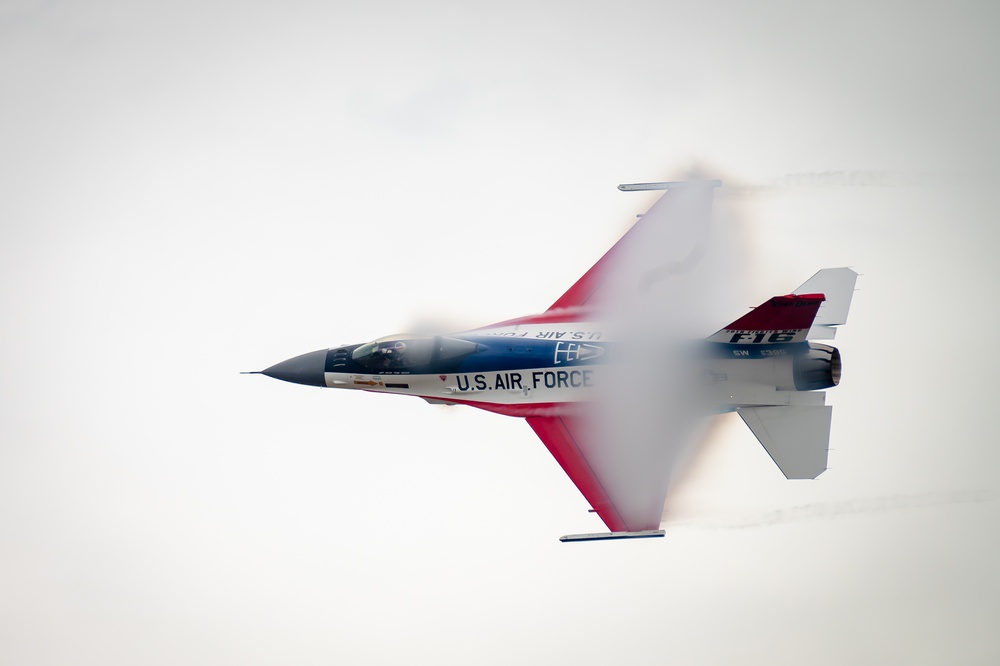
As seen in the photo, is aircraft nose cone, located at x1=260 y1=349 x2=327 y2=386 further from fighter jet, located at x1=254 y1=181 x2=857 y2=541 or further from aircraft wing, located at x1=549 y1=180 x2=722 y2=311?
aircraft wing, located at x1=549 y1=180 x2=722 y2=311

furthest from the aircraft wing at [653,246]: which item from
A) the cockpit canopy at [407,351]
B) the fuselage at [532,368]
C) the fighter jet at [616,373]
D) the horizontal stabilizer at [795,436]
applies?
the horizontal stabilizer at [795,436]

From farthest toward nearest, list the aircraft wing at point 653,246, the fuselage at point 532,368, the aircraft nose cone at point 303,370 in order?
the aircraft wing at point 653,246
the aircraft nose cone at point 303,370
the fuselage at point 532,368

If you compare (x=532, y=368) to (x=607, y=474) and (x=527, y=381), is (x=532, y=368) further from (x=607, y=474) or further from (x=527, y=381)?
(x=607, y=474)

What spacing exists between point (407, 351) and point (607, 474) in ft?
13.7

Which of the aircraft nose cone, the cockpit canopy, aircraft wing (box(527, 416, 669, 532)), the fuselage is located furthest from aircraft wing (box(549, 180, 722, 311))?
the aircraft nose cone

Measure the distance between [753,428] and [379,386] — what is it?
264 inches

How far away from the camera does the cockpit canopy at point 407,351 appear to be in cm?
2128

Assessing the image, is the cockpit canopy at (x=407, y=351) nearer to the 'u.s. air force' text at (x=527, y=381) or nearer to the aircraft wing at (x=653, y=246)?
the 'u.s. air force' text at (x=527, y=381)

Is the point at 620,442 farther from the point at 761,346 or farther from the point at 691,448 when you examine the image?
the point at 761,346

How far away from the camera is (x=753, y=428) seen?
2039cm

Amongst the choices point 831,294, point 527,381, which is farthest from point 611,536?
point 831,294

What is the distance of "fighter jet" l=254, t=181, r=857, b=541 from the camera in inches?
789

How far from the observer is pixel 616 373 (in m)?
20.7

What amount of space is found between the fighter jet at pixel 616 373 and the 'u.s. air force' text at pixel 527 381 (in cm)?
2
